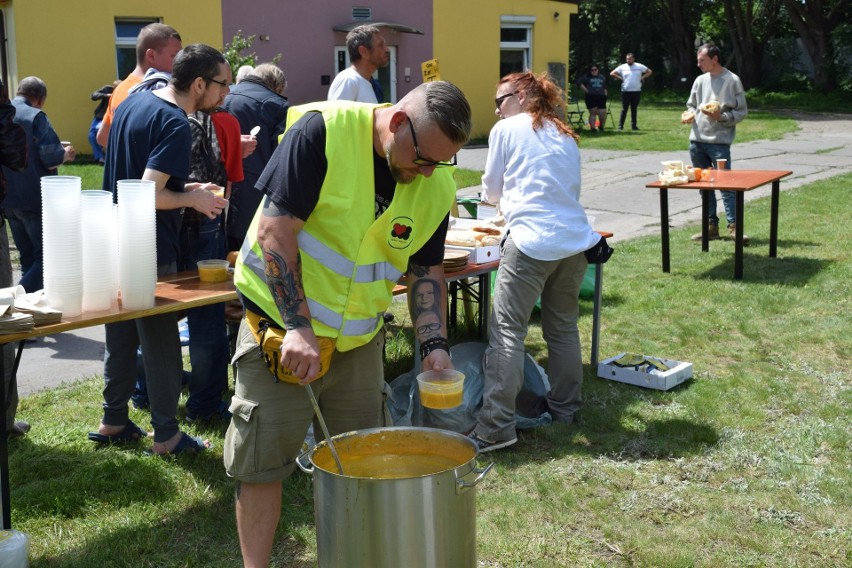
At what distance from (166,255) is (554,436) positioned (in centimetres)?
218

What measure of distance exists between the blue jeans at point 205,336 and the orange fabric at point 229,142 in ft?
0.98

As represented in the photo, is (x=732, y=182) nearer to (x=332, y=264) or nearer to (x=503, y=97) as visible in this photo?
(x=503, y=97)

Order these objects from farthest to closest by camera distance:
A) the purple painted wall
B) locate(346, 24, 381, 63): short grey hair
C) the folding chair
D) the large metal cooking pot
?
the folding chair → the purple painted wall → locate(346, 24, 381, 63): short grey hair → the large metal cooking pot

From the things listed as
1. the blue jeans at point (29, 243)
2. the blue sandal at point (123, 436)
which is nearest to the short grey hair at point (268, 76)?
the blue jeans at point (29, 243)

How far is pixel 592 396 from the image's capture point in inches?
216

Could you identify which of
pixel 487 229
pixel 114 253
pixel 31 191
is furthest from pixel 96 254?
pixel 31 191

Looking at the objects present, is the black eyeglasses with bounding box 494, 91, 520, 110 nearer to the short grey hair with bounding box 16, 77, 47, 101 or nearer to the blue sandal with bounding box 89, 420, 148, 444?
the blue sandal with bounding box 89, 420, 148, 444

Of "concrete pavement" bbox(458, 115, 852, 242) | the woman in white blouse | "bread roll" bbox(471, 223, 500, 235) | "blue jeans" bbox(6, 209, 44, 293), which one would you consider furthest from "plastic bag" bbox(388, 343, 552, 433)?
"concrete pavement" bbox(458, 115, 852, 242)

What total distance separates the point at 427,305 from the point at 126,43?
16012mm

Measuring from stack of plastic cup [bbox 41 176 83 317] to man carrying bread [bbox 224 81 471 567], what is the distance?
0.90 m

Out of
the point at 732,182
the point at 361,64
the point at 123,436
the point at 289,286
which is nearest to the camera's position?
the point at 289,286

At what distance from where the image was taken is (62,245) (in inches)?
137

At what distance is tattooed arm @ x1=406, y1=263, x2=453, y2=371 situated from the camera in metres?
3.12

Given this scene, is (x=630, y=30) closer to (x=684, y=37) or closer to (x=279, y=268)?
(x=684, y=37)
